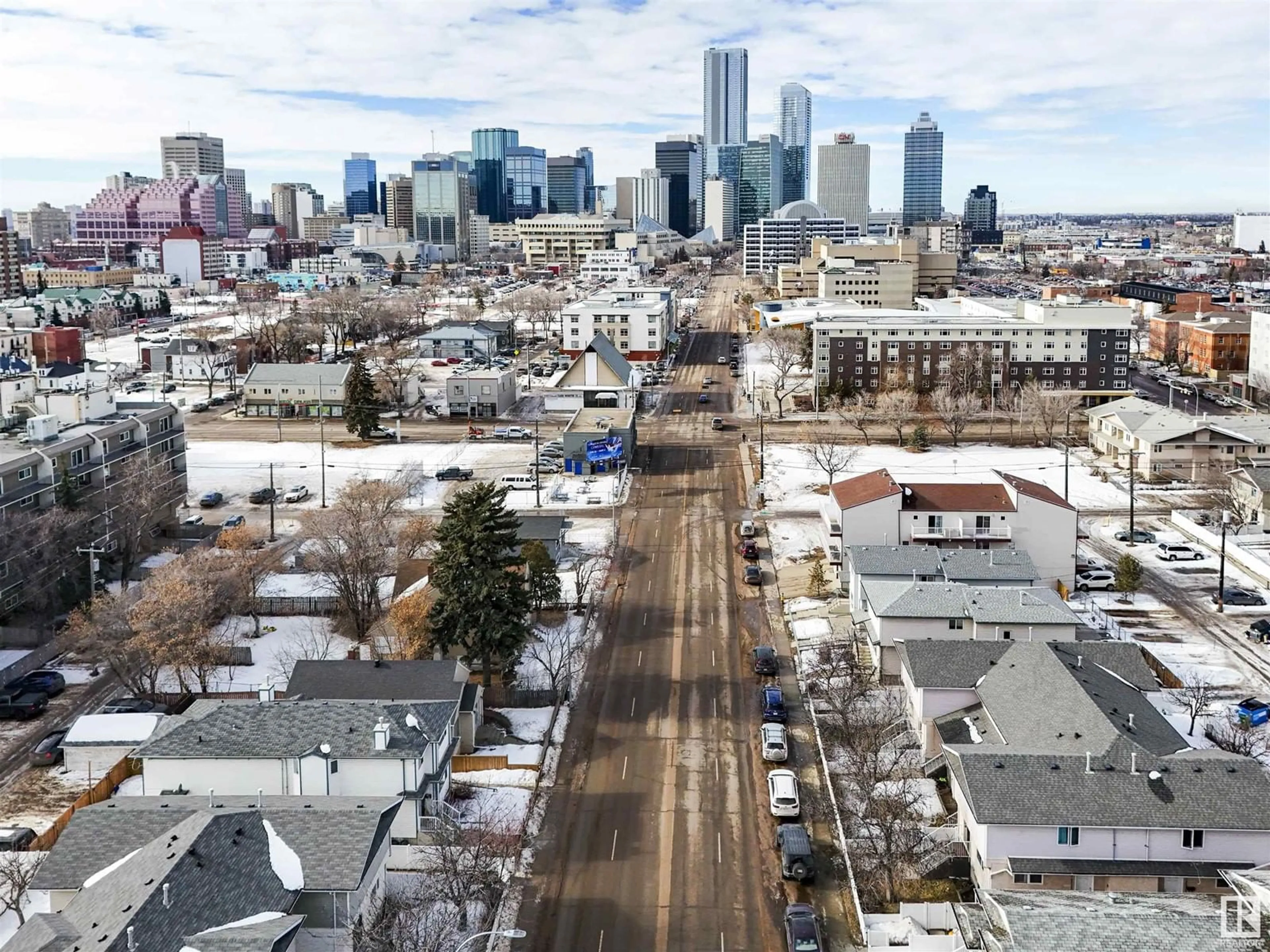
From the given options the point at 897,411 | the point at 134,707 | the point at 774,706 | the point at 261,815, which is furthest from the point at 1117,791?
the point at 897,411

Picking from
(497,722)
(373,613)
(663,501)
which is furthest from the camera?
(663,501)

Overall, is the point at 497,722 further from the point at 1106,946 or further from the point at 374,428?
the point at 374,428

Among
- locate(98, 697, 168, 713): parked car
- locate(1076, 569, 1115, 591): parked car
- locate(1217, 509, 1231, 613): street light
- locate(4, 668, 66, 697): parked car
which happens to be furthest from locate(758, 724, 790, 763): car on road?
locate(4, 668, 66, 697): parked car

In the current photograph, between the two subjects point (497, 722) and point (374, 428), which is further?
point (374, 428)

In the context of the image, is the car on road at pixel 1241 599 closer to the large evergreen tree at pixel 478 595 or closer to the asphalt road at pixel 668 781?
the asphalt road at pixel 668 781

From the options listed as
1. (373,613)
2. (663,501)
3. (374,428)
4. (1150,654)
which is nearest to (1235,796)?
(1150,654)
